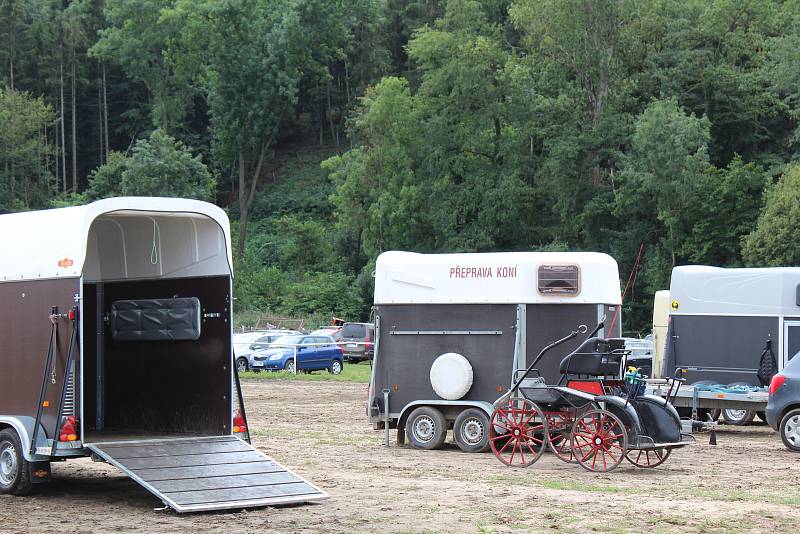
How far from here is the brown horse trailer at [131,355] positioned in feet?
41.6

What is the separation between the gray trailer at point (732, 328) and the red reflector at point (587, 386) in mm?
6159

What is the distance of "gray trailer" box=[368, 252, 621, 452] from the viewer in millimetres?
18094

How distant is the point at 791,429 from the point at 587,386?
15.2ft

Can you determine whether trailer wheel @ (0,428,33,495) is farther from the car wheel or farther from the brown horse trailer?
the car wheel

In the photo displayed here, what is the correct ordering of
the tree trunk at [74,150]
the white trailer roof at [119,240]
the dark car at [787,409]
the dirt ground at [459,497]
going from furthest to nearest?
1. the tree trunk at [74,150]
2. the dark car at [787,409]
3. the white trailer roof at [119,240]
4. the dirt ground at [459,497]

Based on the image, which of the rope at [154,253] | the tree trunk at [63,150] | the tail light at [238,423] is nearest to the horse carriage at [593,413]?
the tail light at [238,423]

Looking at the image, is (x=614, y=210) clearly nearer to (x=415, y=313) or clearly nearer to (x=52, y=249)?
(x=415, y=313)

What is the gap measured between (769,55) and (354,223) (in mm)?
23695

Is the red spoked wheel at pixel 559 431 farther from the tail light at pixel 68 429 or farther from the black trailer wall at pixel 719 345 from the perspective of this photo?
the tail light at pixel 68 429

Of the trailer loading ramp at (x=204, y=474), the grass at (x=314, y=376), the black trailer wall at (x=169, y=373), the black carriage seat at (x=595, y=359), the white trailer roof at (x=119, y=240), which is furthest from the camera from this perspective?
the grass at (x=314, y=376)

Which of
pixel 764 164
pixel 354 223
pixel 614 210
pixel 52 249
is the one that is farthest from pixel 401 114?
pixel 52 249

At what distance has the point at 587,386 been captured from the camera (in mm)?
16594

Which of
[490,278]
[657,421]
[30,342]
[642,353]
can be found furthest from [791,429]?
[642,353]

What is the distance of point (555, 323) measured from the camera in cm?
1811
